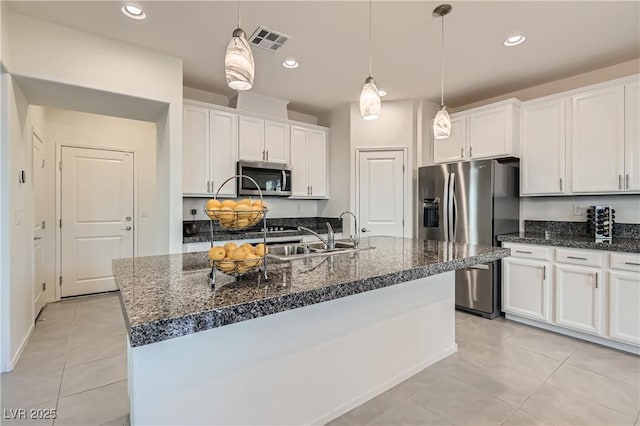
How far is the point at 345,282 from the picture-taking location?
125 cm

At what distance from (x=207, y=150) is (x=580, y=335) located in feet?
13.6

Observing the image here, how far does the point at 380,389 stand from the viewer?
200cm

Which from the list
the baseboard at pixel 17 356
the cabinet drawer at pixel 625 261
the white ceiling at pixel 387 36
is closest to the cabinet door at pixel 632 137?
the white ceiling at pixel 387 36

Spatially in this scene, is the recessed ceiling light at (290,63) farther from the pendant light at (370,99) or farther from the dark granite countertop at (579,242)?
the dark granite countertop at (579,242)

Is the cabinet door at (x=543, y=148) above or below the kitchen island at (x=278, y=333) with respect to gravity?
above

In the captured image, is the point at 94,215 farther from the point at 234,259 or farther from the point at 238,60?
the point at 234,259

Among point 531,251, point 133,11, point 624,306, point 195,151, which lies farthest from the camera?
point 195,151

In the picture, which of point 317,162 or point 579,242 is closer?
point 579,242

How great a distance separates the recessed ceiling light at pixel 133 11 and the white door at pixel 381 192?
2793 mm

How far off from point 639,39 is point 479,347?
2.94 m

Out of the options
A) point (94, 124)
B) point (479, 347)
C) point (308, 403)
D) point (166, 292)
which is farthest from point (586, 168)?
point (94, 124)

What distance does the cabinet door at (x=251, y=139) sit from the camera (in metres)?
3.85

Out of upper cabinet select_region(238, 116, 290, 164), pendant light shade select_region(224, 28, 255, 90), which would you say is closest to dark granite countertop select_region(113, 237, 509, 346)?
pendant light shade select_region(224, 28, 255, 90)

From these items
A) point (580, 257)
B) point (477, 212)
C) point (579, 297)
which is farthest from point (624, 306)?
point (477, 212)
